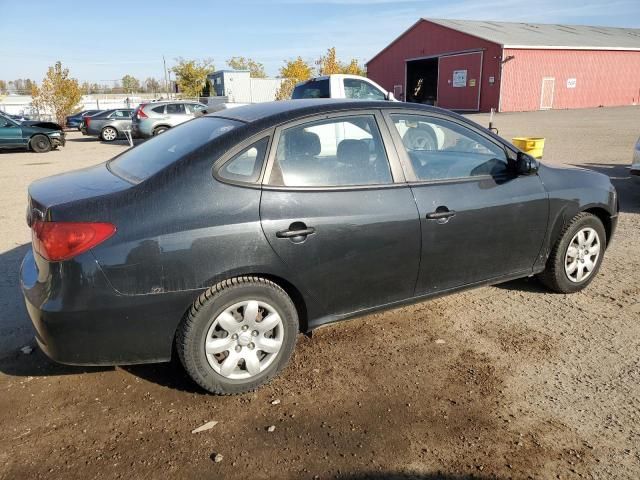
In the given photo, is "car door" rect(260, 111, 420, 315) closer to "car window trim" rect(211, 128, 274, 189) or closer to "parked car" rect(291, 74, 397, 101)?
"car window trim" rect(211, 128, 274, 189)

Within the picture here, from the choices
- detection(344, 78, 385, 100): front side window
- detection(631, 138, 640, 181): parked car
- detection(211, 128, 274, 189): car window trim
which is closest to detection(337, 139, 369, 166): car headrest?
detection(211, 128, 274, 189): car window trim

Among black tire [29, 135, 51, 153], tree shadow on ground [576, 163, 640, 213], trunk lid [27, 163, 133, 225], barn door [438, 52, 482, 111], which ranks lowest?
tree shadow on ground [576, 163, 640, 213]

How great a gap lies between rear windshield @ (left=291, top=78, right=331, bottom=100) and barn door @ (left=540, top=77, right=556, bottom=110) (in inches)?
1192

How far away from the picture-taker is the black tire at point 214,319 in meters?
2.73

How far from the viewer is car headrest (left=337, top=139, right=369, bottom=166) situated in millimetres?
3188

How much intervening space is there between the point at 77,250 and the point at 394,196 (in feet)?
6.17

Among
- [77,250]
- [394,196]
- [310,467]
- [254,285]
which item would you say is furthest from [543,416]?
[77,250]

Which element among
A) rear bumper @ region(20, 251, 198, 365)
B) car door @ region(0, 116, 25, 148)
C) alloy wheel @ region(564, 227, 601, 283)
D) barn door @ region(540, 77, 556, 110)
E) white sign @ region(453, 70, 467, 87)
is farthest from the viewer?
white sign @ region(453, 70, 467, 87)

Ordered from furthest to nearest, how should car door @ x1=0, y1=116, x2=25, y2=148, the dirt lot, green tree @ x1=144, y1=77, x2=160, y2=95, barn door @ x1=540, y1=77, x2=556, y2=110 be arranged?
green tree @ x1=144, y1=77, x2=160, y2=95 < barn door @ x1=540, y1=77, x2=556, y2=110 < car door @ x1=0, y1=116, x2=25, y2=148 < the dirt lot

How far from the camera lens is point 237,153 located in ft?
9.37

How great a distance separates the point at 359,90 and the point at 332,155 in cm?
793

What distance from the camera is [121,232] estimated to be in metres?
2.55

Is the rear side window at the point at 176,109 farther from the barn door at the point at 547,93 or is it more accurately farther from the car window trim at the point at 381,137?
the barn door at the point at 547,93

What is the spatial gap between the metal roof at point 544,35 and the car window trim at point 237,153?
113 ft
